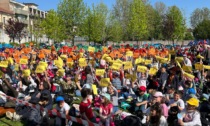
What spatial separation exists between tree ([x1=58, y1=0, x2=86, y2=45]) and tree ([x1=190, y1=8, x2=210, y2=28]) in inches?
1851

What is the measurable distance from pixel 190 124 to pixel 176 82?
3.60 meters

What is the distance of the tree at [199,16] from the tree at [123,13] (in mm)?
26302

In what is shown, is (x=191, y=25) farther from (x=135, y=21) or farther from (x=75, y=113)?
(x=75, y=113)

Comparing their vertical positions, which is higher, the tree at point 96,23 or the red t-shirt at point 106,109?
the tree at point 96,23

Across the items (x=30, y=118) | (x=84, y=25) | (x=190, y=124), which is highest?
(x=84, y=25)

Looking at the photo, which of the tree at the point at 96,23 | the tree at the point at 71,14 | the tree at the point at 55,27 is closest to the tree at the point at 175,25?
the tree at the point at 96,23

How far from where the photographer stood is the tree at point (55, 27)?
4981 centimetres

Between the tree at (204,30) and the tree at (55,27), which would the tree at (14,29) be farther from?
the tree at (204,30)

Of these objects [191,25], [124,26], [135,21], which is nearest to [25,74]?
[135,21]

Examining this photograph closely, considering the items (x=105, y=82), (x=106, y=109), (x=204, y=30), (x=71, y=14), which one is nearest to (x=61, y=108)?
(x=106, y=109)

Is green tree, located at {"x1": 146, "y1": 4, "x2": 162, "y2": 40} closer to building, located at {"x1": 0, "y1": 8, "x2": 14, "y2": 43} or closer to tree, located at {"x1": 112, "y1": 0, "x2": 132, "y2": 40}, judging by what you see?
tree, located at {"x1": 112, "y1": 0, "x2": 132, "y2": 40}

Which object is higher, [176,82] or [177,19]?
[177,19]

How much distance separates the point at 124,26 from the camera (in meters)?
70.1

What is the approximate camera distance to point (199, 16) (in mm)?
87000
